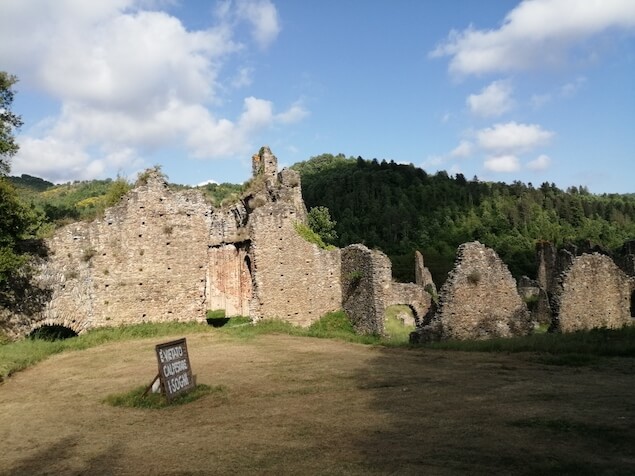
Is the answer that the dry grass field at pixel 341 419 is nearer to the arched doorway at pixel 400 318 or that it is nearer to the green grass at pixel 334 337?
the green grass at pixel 334 337

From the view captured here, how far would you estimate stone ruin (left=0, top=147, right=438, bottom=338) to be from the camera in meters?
20.0

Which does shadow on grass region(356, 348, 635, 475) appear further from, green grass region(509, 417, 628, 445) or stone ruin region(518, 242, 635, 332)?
stone ruin region(518, 242, 635, 332)

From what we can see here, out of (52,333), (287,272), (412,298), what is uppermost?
(287,272)

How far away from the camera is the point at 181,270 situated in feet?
71.6

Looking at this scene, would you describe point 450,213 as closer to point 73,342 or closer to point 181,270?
→ point 181,270

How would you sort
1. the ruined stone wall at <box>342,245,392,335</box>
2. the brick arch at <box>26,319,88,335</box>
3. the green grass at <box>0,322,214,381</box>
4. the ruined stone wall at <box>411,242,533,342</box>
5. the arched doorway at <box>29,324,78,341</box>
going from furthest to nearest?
the ruined stone wall at <box>342,245,392,335</box>, the ruined stone wall at <box>411,242,533,342</box>, the arched doorway at <box>29,324,78,341</box>, the brick arch at <box>26,319,88,335</box>, the green grass at <box>0,322,214,381</box>

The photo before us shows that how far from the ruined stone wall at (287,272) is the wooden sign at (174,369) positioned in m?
10.3

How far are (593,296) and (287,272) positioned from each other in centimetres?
1217

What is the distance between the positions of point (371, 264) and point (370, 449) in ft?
50.1

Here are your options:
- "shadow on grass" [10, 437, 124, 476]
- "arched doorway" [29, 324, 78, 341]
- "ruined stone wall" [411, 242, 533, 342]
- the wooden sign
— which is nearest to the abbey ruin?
"ruined stone wall" [411, 242, 533, 342]

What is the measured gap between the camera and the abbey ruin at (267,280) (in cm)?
1942

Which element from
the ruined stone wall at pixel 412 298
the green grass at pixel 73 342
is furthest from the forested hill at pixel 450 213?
the green grass at pixel 73 342

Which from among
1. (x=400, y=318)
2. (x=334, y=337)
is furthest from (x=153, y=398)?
(x=400, y=318)

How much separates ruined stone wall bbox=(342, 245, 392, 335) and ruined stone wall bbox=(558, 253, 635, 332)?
6720 millimetres
